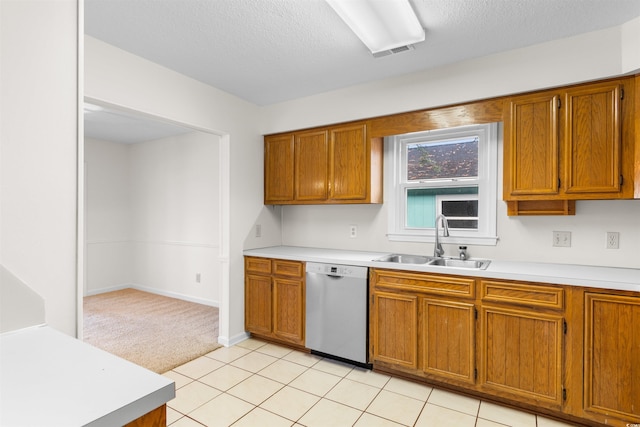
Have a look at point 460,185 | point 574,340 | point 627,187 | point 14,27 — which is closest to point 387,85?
point 460,185

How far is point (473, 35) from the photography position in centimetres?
226

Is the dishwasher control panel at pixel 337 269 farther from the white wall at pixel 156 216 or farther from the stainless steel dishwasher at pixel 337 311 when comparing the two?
the white wall at pixel 156 216

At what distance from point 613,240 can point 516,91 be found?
126 centimetres

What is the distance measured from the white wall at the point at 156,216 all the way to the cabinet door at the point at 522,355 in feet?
11.3

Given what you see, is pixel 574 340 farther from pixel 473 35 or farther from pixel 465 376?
pixel 473 35

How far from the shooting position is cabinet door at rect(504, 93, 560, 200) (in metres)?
2.34

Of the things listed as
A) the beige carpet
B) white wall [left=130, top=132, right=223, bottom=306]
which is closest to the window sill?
the beige carpet

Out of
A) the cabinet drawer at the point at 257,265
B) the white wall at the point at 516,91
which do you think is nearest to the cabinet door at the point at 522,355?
the white wall at the point at 516,91

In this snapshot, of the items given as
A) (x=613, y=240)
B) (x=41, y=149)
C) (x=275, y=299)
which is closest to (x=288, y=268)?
(x=275, y=299)

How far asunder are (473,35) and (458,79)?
416 millimetres

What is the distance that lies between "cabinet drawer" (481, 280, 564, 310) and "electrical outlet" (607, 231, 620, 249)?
690 millimetres

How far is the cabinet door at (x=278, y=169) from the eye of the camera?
3588 mm

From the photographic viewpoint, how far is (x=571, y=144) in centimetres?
229

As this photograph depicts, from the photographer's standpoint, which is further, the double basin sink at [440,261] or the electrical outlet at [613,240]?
the double basin sink at [440,261]
